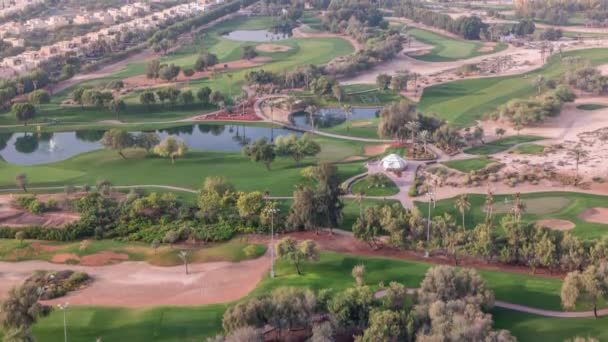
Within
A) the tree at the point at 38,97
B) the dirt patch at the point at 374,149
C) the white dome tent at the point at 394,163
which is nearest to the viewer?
the white dome tent at the point at 394,163

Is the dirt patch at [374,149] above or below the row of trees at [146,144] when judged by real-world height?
below

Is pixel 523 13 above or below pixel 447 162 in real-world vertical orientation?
above

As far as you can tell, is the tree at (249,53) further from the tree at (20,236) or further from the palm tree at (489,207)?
the tree at (20,236)

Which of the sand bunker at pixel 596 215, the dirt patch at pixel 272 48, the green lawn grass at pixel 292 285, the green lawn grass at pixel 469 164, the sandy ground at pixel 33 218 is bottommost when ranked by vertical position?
the green lawn grass at pixel 292 285

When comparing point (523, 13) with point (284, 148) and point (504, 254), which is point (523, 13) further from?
point (504, 254)

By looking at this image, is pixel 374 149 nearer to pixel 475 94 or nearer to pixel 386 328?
pixel 475 94

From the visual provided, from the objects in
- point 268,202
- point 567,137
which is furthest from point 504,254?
point 567,137

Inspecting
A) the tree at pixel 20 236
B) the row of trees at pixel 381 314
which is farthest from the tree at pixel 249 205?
the tree at pixel 20 236

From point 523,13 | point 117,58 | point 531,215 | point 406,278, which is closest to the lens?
point 406,278

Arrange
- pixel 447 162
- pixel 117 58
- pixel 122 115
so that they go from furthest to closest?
pixel 117 58 → pixel 122 115 → pixel 447 162
